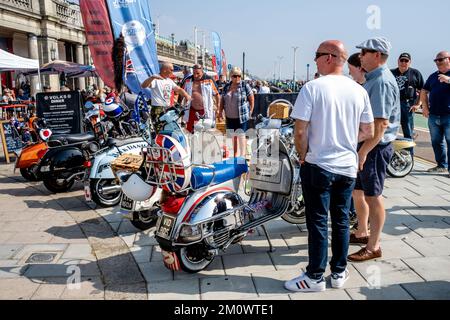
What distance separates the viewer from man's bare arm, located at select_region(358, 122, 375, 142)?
300 cm

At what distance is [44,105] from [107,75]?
201 centimetres

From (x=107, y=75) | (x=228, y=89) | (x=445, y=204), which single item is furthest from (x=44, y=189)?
(x=445, y=204)

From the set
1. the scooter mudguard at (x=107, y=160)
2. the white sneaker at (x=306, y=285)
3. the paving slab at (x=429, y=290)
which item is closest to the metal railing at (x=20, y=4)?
the scooter mudguard at (x=107, y=160)

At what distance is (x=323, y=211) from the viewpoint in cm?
287

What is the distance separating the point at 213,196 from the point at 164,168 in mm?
514

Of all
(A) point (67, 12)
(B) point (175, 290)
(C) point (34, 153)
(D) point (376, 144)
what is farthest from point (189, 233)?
(A) point (67, 12)

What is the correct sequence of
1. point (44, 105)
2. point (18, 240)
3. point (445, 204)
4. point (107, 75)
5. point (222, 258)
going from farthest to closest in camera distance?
point (44, 105), point (107, 75), point (445, 204), point (18, 240), point (222, 258)

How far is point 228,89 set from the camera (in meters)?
7.07

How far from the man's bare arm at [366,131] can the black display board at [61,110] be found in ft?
22.0

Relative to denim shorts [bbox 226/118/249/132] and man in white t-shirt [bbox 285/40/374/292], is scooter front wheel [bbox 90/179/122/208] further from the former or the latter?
man in white t-shirt [bbox 285/40/374/292]

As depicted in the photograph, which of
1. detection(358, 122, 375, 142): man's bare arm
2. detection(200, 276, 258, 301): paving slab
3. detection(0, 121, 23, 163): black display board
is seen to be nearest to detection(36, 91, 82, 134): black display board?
detection(0, 121, 23, 163): black display board

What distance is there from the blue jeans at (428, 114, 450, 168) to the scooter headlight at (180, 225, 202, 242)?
5.38 m

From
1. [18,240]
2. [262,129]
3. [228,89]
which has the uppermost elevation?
[228,89]
